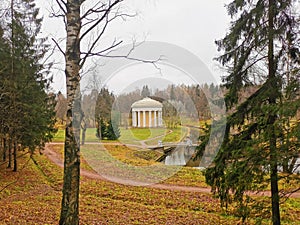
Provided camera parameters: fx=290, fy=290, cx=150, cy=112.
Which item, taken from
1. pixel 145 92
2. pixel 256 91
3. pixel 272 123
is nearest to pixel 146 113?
pixel 145 92

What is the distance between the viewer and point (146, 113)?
40.5 feet

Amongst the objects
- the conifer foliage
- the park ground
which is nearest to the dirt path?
the park ground

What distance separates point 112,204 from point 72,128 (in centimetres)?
528

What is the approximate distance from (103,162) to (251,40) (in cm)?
1186

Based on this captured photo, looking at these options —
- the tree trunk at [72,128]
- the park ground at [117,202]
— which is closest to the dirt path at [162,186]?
the park ground at [117,202]

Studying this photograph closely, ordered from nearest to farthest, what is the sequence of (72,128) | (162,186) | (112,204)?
(72,128) < (112,204) < (162,186)

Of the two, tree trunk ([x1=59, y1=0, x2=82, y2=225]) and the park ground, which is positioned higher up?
tree trunk ([x1=59, y1=0, x2=82, y2=225])

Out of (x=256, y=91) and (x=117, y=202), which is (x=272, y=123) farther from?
(x=117, y=202)

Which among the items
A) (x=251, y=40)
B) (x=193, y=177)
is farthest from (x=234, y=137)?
(x=193, y=177)

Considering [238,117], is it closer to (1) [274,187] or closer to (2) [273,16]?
(1) [274,187]

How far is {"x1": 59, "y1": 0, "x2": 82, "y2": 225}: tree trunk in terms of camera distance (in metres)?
3.57

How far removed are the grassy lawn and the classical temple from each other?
2.86m

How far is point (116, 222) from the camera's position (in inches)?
253

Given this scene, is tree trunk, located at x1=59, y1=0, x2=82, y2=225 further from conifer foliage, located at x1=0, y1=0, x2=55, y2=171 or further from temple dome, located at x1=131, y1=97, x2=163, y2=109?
temple dome, located at x1=131, y1=97, x2=163, y2=109
